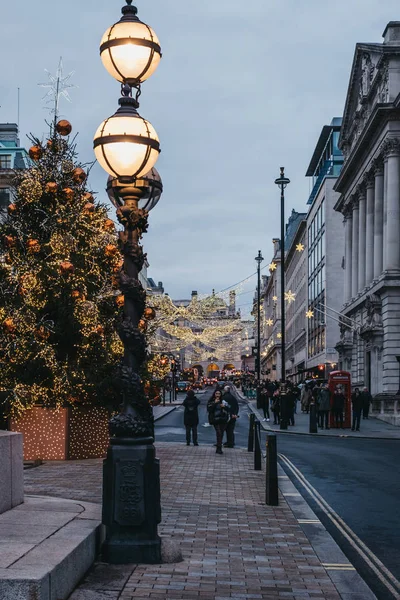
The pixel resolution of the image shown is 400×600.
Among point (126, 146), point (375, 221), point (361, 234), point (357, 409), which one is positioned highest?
point (361, 234)

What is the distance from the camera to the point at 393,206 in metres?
48.7

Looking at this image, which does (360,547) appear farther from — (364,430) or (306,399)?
(306,399)

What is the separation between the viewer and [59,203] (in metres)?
19.6

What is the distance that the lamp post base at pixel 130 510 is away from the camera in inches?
316

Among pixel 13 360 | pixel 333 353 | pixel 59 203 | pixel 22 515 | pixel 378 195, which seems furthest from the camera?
pixel 333 353

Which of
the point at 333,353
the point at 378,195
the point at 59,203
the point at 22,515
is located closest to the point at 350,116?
the point at 378,195

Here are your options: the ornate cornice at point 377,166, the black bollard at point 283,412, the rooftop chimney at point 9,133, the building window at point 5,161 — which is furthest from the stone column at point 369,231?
the rooftop chimney at point 9,133

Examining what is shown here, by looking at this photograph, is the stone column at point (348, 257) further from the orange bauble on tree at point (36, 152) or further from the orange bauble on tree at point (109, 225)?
the orange bauble on tree at point (36, 152)

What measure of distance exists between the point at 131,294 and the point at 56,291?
10.5m

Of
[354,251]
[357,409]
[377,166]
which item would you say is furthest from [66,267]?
[354,251]

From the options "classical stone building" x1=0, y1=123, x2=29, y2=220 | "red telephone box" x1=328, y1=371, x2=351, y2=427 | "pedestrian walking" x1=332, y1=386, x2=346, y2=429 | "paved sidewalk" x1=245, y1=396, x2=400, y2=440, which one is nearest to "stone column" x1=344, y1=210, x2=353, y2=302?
"paved sidewalk" x1=245, y1=396, x2=400, y2=440

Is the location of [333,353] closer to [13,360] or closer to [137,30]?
[13,360]

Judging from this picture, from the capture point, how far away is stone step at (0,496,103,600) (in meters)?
5.62

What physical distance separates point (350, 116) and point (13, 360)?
5068 cm
